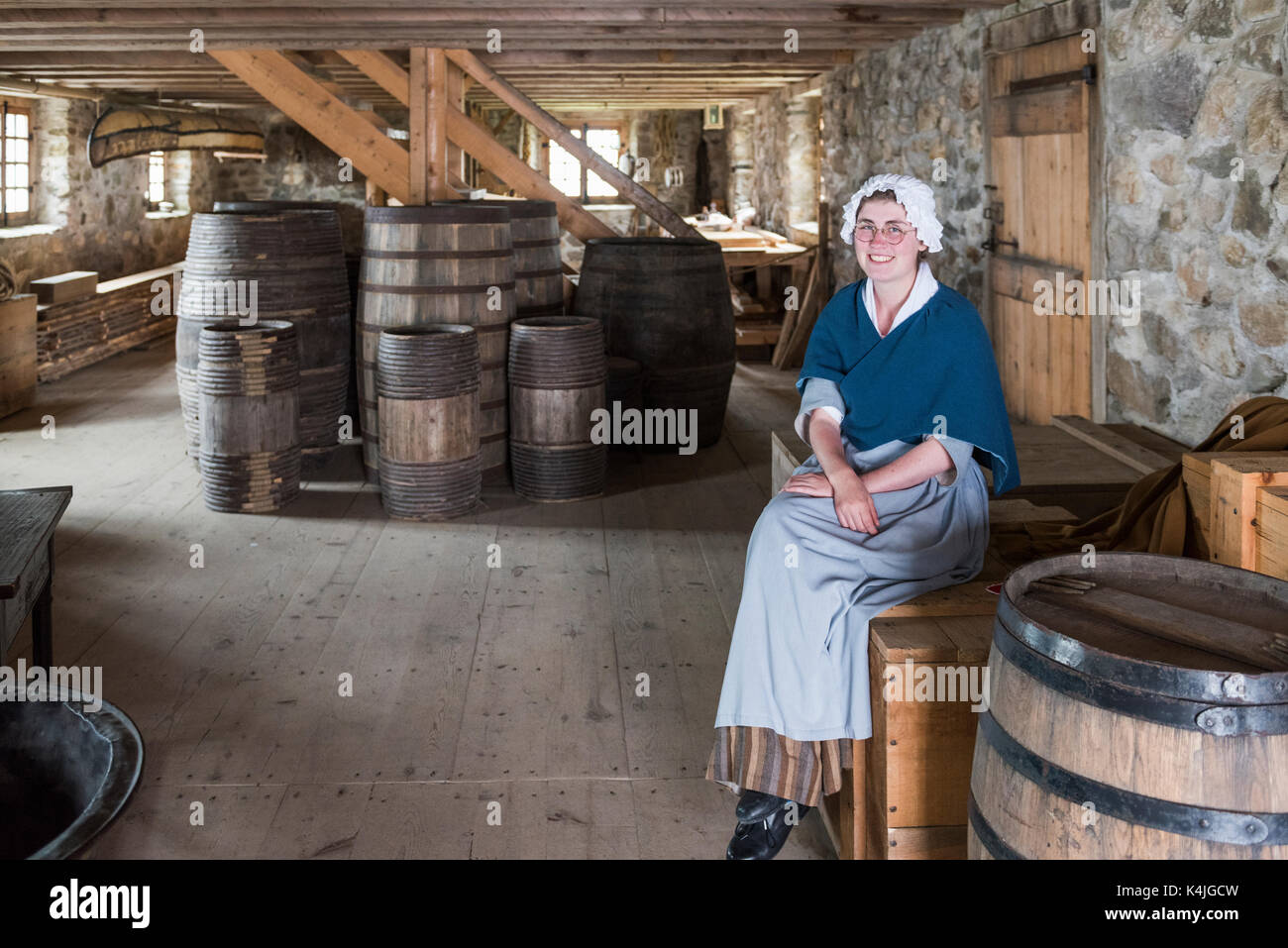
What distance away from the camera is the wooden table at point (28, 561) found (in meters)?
2.23

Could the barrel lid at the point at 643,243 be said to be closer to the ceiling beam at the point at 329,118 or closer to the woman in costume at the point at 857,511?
the ceiling beam at the point at 329,118

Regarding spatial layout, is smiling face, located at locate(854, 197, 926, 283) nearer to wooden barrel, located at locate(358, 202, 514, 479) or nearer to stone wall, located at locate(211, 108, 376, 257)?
wooden barrel, located at locate(358, 202, 514, 479)

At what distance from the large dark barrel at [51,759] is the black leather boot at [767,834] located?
43.5 inches

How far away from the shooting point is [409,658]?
3367mm

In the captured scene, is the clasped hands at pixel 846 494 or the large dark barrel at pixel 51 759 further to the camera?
the clasped hands at pixel 846 494

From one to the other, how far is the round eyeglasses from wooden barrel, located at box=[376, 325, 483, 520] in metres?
2.43

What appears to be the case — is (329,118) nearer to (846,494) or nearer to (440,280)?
(440,280)

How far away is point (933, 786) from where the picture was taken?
209 centimetres

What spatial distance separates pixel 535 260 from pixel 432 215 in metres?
0.83

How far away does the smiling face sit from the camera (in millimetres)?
2389

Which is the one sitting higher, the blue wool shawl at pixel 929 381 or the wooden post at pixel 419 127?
the wooden post at pixel 419 127

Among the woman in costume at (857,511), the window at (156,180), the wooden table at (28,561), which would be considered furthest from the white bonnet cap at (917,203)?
the window at (156,180)

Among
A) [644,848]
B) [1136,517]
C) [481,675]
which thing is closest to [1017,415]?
[1136,517]

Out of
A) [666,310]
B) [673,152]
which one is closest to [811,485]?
[666,310]
